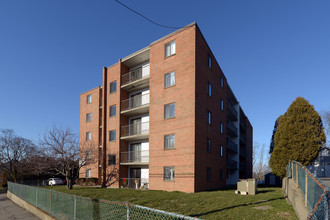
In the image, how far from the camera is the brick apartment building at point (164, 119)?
63.4 ft

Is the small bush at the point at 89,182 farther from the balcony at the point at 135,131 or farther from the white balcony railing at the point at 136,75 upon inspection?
the white balcony railing at the point at 136,75

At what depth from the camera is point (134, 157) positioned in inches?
981

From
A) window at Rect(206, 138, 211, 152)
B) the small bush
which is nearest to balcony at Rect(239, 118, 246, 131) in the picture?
window at Rect(206, 138, 211, 152)

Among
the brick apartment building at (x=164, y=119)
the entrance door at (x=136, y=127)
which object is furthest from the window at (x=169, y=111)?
the entrance door at (x=136, y=127)

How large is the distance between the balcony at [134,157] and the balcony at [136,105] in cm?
425

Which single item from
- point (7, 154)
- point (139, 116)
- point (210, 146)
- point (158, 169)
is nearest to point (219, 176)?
point (210, 146)

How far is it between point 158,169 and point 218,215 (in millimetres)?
11810

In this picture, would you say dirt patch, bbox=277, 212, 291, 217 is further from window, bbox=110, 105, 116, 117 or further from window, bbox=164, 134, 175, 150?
window, bbox=110, 105, 116, 117

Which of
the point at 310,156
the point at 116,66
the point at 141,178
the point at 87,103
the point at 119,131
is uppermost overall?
the point at 116,66

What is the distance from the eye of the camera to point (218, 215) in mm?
9031

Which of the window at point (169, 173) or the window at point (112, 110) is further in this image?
the window at point (112, 110)

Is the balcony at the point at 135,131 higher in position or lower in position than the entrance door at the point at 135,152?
higher

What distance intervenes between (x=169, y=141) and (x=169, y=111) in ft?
8.70

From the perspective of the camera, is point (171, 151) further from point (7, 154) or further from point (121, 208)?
point (7, 154)
